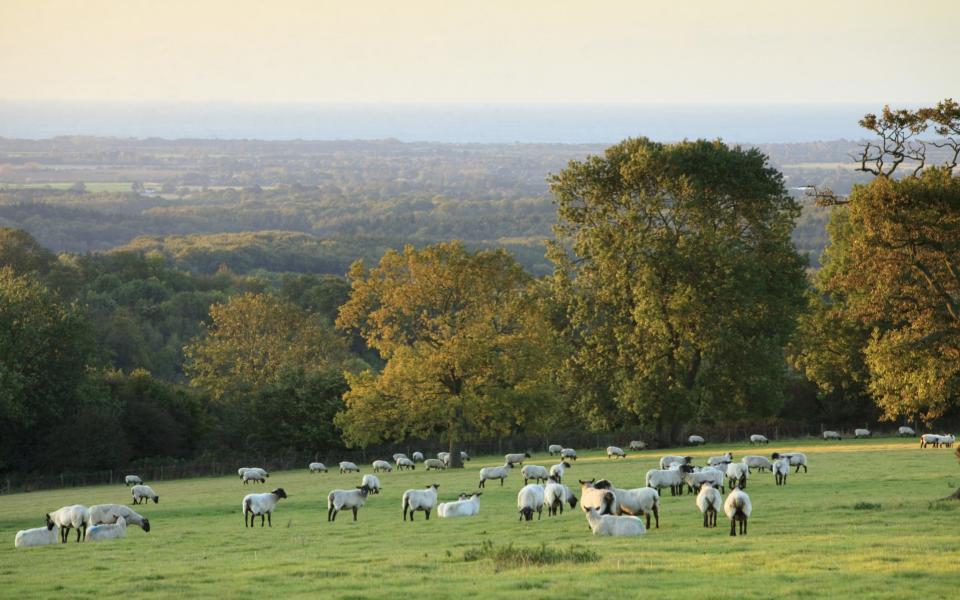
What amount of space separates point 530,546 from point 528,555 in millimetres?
1892

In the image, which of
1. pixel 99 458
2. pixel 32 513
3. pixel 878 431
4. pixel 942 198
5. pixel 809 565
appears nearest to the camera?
pixel 809 565

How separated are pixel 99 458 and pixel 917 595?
5429cm

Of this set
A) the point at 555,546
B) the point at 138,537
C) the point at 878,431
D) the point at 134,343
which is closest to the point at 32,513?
the point at 138,537

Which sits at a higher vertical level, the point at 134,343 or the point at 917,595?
the point at 917,595

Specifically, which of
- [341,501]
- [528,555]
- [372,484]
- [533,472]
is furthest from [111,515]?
[533,472]

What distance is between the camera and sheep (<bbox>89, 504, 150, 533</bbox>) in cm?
3084

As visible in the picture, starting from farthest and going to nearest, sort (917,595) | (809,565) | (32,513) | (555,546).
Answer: (32,513) < (555,546) < (809,565) < (917,595)

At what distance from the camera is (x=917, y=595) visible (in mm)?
17516

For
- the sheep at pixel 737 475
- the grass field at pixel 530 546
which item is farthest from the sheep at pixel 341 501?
the sheep at pixel 737 475

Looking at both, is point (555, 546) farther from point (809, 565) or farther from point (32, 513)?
point (32, 513)

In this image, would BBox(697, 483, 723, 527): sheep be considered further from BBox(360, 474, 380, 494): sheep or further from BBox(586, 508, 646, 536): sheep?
BBox(360, 474, 380, 494): sheep

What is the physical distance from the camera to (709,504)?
25766 mm

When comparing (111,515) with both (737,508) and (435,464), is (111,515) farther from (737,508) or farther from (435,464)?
(435,464)

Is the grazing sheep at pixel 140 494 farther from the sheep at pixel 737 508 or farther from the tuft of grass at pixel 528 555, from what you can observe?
the sheep at pixel 737 508
